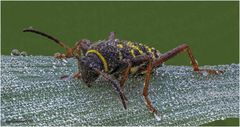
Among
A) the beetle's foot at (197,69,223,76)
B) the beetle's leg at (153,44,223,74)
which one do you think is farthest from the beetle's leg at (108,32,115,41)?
the beetle's foot at (197,69,223,76)

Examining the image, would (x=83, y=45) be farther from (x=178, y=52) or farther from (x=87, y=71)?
(x=178, y=52)

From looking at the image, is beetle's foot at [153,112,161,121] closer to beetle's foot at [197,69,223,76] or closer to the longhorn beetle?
the longhorn beetle

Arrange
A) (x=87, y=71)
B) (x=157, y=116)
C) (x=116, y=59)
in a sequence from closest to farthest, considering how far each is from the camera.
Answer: (x=157, y=116)
(x=87, y=71)
(x=116, y=59)

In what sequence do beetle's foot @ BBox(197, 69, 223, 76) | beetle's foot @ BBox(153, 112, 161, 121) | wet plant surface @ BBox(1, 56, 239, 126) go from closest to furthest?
1. wet plant surface @ BBox(1, 56, 239, 126)
2. beetle's foot @ BBox(153, 112, 161, 121)
3. beetle's foot @ BBox(197, 69, 223, 76)

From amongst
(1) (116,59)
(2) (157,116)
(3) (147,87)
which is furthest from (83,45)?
(2) (157,116)

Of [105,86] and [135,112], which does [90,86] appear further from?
[135,112]
